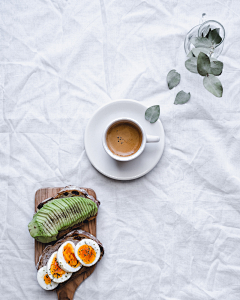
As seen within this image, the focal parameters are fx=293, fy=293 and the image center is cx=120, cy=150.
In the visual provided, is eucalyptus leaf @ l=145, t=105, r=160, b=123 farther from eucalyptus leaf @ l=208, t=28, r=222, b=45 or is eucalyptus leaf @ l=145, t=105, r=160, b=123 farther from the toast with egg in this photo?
the toast with egg

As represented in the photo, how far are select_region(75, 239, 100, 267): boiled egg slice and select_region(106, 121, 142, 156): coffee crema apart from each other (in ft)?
1.20

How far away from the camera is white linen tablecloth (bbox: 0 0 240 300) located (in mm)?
1209

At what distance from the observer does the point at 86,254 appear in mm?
1136

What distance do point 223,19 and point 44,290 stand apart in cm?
135

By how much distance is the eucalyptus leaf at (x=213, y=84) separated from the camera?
1.09 meters

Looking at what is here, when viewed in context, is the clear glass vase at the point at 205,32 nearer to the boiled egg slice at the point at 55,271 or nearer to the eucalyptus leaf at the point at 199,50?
the eucalyptus leaf at the point at 199,50

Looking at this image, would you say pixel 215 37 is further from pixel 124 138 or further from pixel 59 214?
pixel 59 214

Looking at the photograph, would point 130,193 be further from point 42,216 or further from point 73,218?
point 42,216

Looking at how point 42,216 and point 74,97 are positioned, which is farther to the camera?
point 74,97

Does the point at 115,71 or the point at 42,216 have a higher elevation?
the point at 115,71

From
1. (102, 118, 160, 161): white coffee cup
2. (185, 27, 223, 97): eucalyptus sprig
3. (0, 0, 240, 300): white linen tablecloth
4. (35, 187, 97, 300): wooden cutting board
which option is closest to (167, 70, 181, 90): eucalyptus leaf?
(0, 0, 240, 300): white linen tablecloth

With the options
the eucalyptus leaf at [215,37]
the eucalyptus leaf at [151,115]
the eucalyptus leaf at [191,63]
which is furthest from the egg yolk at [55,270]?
the eucalyptus leaf at [215,37]

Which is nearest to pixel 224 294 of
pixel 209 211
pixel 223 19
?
pixel 209 211

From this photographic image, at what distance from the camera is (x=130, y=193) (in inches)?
47.8
